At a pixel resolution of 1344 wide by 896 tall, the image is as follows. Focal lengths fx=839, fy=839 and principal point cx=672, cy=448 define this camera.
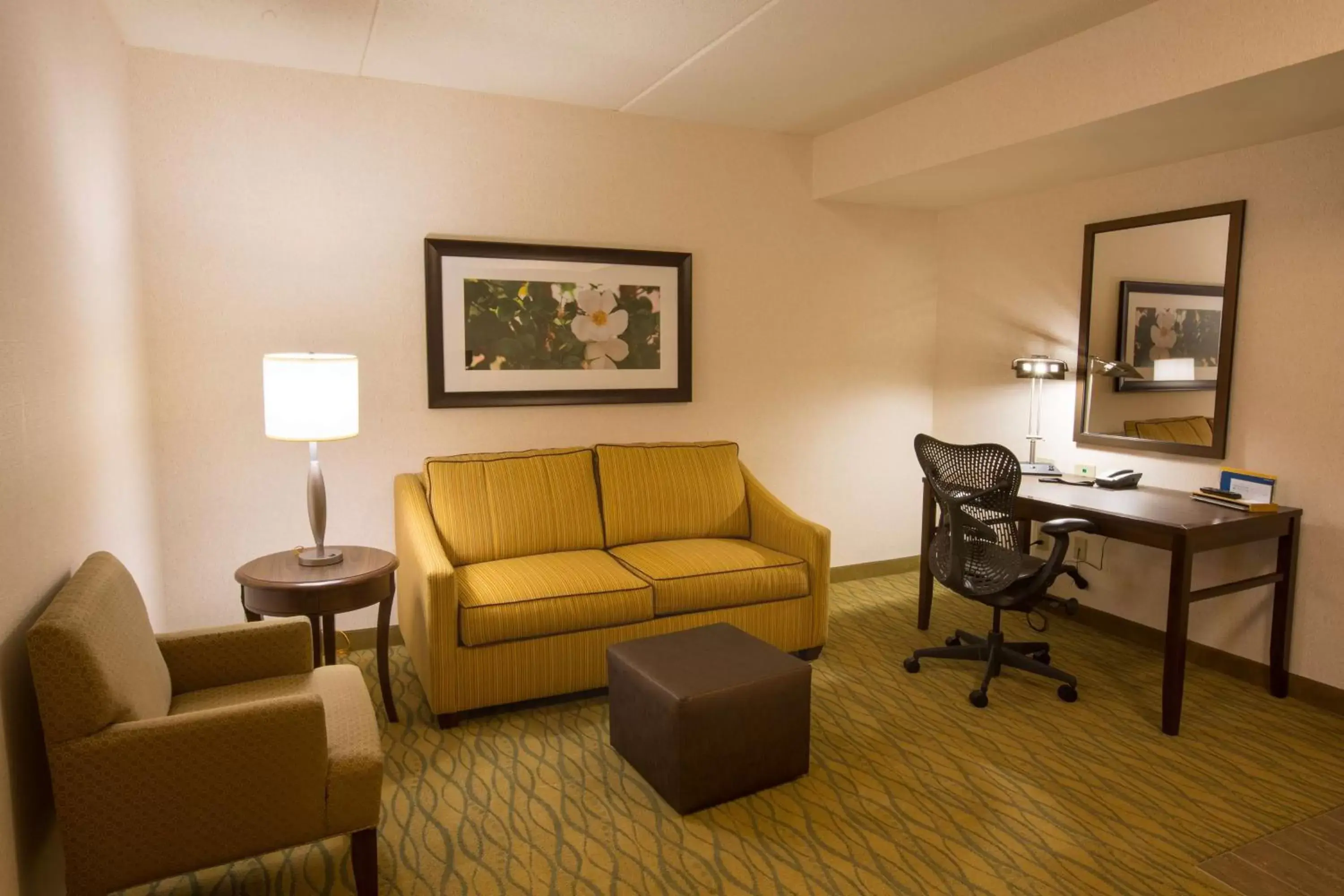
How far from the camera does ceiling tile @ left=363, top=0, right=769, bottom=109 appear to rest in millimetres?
2855

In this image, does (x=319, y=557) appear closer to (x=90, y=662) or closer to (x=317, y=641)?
(x=317, y=641)

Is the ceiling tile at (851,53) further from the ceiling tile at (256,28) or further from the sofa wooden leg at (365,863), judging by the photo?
the sofa wooden leg at (365,863)

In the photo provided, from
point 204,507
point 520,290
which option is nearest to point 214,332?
point 204,507

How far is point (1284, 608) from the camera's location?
10.8 feet

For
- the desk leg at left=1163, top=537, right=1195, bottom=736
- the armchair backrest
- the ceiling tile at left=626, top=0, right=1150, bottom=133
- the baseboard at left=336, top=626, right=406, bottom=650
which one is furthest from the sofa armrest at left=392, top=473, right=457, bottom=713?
the desk leg at left=1163, top=537, right=1195, bottom=736

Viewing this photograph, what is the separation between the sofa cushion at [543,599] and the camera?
2.99 m

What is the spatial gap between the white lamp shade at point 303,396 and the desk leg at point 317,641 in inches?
24.8

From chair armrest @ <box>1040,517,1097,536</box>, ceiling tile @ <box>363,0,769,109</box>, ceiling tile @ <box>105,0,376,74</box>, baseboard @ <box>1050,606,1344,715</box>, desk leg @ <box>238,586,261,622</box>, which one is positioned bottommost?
baseboard @ <box>1050,606,1344,715</box>

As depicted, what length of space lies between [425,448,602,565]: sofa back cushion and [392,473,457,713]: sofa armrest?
9 cm

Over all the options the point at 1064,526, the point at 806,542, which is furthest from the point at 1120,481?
the point at 806,542

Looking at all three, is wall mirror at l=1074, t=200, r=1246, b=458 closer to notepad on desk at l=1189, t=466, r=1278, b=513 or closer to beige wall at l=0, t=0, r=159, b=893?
notepad on desk at l=1189, t=466, r=1278, b=513

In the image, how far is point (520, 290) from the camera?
3.92 m

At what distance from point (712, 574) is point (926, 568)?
4.12 feet

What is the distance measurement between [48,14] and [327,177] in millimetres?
1364
